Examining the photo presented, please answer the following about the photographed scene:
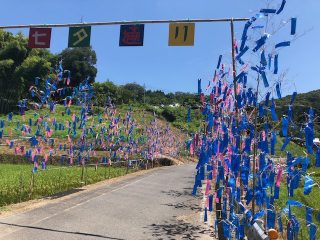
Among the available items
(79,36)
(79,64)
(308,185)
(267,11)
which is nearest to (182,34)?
(79,36)

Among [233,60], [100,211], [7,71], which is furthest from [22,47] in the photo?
[233,60]

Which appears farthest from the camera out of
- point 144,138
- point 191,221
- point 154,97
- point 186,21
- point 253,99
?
point 154,97

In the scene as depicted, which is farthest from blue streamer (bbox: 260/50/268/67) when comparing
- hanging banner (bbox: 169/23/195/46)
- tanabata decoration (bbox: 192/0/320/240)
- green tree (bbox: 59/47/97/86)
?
green tree (bbox: 59/47/97/86)

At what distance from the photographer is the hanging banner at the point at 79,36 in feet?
32.9

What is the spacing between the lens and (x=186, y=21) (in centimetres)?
930

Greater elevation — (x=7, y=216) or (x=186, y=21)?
(x=186, y=21)

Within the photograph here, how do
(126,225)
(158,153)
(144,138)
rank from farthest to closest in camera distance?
(158,153) → (144,138) → (126,225)

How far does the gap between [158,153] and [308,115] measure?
99.6ft

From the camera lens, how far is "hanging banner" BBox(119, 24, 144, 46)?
31.6 feet

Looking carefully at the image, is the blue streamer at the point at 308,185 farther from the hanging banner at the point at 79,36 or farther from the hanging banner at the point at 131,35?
the hanging banner at the point at 79,36

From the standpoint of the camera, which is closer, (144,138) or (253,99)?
(253,99)

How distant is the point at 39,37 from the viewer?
10.5m

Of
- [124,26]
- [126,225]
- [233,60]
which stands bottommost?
[126,225]

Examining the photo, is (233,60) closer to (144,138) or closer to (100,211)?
(100,211)
